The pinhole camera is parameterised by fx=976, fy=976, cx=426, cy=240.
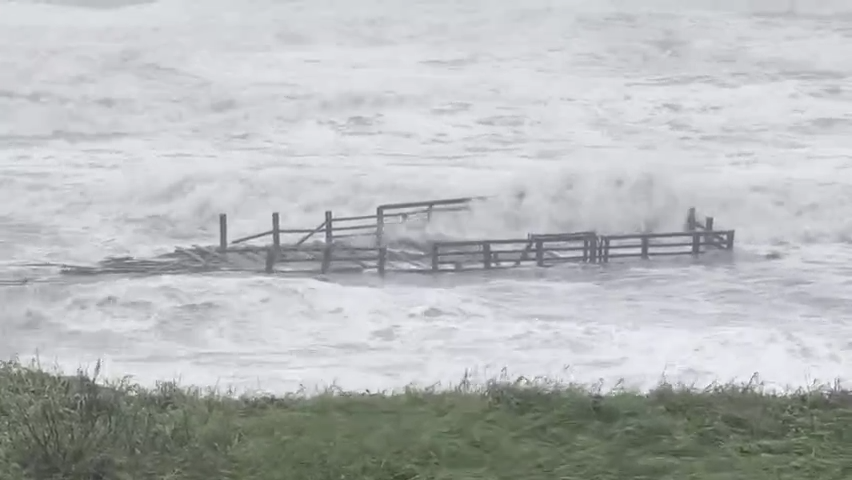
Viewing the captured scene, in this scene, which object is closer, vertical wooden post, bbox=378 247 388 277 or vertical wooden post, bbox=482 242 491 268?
vertical wooden post, bbox=378 247 388 277

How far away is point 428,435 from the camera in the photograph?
6055 mm

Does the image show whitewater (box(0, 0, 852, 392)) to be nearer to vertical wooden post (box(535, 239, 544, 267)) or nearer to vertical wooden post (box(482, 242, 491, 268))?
vertical wooden post (box(535, 239, 544, 267))

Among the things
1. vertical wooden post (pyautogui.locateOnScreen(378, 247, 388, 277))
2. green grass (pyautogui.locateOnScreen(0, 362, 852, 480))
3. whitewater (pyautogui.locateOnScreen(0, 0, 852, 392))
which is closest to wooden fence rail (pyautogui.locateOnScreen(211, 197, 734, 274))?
vertical wooden post (pyautogui.locateOnScreen(378, 247, 388, 277))

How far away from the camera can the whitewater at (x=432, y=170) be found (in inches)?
608

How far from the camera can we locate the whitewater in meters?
15.5

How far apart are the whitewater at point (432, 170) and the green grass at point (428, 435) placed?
17.5 ft

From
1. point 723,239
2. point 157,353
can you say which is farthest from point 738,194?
point 157,353

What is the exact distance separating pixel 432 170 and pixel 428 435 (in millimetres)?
29620

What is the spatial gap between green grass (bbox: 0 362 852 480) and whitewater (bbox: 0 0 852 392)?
5.34 m

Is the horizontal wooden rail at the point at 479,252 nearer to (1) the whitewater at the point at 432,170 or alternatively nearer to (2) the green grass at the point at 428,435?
(1) the whitewater at the point at 432,170

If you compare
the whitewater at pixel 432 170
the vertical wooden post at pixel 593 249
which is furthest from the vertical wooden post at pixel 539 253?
the vertical wooden post at pixel 593 249

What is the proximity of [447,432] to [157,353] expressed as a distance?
9793 millimetres

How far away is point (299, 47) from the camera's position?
53.7 m

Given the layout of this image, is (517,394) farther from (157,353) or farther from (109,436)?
(157,353)
